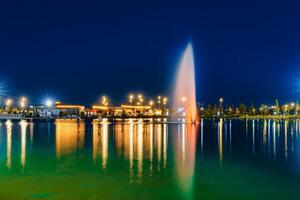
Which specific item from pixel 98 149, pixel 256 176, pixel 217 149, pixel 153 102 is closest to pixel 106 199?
pixel 256 176

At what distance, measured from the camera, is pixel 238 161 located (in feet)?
67.4

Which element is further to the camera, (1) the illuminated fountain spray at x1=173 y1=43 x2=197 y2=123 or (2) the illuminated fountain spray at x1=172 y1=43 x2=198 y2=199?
(1) the illuminated fountain spray at x1=173 y1=43 x2=197 y2=123

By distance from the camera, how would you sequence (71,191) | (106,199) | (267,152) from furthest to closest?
(267,152), (71,191), (106,199)

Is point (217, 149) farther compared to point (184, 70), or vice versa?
point (184, 70)

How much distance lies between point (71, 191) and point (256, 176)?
301 inches

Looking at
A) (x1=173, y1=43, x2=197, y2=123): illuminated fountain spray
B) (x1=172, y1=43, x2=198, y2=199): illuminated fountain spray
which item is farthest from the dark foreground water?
(x1=173, y1=43, x2=197, y2=123): illuminated fountain spray

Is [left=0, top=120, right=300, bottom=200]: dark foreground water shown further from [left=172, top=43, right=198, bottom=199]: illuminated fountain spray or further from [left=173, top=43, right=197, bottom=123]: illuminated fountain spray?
[left=173, top=43, right=197, bottom=123]: illuminated fountain spray

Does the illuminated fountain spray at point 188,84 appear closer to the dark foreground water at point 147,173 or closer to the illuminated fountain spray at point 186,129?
the illuminated fountain spray at point 186,129

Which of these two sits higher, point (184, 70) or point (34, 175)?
point (184, 70)

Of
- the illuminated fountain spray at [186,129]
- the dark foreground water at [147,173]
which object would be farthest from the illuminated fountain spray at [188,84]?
the dark foreground water at [147,173]

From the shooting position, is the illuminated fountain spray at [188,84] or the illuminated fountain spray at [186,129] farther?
the illuminated fountain spray at [188,84]

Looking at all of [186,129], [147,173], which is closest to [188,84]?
[186,129]

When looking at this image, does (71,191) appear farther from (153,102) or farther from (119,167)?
(153,102)

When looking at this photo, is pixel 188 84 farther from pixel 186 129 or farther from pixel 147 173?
pixel 147 173
